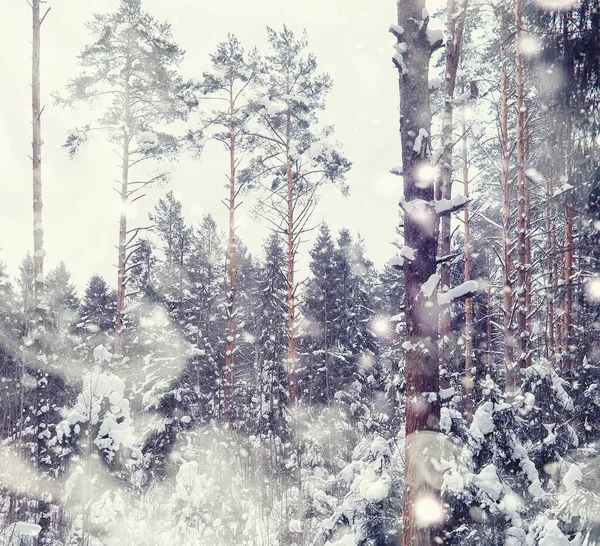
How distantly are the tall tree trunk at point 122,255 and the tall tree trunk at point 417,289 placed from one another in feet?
31.7

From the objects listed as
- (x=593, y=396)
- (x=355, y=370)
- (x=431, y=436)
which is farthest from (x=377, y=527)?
(x=355, y=370)

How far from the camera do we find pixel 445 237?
8078 millimetres

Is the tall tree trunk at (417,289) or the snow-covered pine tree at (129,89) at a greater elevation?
the snow-covered pine tree at (129,89)

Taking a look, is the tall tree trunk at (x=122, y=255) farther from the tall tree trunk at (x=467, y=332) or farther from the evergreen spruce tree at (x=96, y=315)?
the evergreen spruce tree at (x=96, y=315)

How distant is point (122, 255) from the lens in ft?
39.4

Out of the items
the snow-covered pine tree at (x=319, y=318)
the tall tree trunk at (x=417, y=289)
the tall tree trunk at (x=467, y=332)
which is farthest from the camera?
the snow-covered pine tree at (x=319, y=318)

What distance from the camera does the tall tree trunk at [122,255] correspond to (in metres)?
11.7

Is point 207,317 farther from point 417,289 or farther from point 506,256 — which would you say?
point 417,289

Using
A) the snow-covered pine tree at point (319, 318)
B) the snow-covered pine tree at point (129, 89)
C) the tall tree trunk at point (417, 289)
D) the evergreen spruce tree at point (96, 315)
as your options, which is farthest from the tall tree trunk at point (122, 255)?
the evergreen spruce tree at point (96, 315)

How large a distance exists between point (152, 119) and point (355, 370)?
16212 millimetres

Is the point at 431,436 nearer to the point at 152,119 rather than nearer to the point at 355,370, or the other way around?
the point at 152,119

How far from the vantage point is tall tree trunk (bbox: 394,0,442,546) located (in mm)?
3785

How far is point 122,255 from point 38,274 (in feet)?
14.5

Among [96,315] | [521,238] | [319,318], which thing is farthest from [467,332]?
[96,315]
